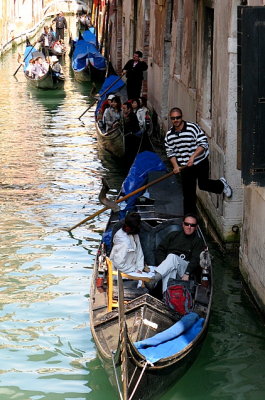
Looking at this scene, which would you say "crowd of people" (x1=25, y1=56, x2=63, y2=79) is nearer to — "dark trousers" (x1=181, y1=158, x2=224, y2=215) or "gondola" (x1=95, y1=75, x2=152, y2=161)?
"gondola" (x1=95, y1=75, x2=152, y2=161)

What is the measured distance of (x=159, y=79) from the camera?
10969 mm

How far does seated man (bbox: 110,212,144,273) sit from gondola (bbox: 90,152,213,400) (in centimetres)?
9

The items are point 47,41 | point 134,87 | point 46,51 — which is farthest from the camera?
point 47,41

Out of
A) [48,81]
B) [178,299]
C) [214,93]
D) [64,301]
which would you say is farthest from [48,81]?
[178,299]

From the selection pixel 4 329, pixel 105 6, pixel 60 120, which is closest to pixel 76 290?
pixel 4 329

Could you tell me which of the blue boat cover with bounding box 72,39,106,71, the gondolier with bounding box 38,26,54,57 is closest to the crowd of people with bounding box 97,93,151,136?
the blue boat cover with bounding box 72,39,106,71

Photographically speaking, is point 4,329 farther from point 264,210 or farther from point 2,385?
point 264,210

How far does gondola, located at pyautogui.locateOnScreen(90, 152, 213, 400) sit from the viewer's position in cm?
390

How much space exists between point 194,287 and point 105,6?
1572cm

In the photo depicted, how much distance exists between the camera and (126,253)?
5.18 m

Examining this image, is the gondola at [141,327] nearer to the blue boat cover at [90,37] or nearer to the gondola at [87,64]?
the gondola at [87,64]

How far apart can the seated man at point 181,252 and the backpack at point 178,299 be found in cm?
26

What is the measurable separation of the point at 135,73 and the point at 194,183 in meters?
5.07

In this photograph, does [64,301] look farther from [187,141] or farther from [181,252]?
[187,141]
